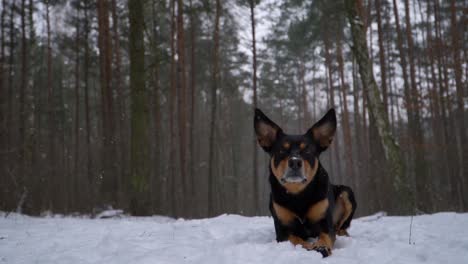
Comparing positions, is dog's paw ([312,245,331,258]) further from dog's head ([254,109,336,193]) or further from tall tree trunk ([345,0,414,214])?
tall tree trunk ([345,0,414,214])

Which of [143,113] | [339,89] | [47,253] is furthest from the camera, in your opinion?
[339,89]

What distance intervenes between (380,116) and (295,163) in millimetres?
7035

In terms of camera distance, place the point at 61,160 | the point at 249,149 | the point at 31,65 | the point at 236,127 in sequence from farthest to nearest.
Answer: the point at 249,149, the point at 236,127, the point at 61,160, the point at 31,65

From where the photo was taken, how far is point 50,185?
65.6 ft

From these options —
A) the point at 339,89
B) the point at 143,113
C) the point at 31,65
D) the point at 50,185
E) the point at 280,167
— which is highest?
the point at 31,65

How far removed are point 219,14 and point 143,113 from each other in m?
9.01

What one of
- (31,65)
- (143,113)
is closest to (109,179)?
(143,113)

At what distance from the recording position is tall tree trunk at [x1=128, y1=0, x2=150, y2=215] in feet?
32.4

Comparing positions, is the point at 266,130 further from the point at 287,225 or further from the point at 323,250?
the point at 323,250

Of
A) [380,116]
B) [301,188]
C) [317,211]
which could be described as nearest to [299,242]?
[317,211]

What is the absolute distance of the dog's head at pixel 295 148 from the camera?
358cm

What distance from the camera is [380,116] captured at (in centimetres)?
952

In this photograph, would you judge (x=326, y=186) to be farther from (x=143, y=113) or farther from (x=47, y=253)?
(x=143, y=113)

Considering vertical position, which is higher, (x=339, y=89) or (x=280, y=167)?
(x=339, y=89)
